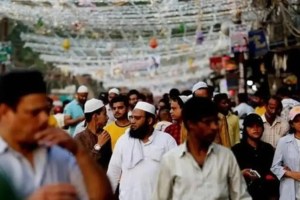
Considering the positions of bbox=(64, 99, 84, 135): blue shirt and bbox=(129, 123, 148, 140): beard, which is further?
bbox=(64, 99, 84, 135): blue shirt

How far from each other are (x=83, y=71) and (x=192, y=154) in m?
52.8

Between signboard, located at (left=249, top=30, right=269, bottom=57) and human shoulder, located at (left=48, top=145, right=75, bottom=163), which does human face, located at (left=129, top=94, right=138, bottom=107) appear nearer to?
signboard, located at (left=249, top=30, right=269, bottom=57)

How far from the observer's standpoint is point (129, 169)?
8797mm

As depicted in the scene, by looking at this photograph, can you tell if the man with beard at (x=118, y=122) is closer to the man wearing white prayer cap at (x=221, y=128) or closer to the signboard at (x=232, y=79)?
the man wearing white prayer cap at (x=221, y=128)

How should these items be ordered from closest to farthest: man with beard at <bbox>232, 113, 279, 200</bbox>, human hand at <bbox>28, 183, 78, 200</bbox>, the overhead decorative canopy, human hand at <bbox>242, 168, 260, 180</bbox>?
human hand at <bbox>28, 183, 78, 200</bbox> < human hand at <bbox>242, 168, 260, 180</bbox> < man with beard at <bbox>232, 113, 279, 200</bbox> < the overhead decorative canopy

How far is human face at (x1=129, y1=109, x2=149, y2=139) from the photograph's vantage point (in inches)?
356

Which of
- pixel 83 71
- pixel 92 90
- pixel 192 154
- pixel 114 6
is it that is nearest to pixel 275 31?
pixel 114 6

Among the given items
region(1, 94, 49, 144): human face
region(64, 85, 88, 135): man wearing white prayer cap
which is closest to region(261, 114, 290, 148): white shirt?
region(64, 85, 88, 135): man wearing white prayer cap

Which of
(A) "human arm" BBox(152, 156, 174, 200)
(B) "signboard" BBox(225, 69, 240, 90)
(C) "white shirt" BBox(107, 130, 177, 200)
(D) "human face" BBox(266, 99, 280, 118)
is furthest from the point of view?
(B) "signboard" BBox(225, 69, 240, 90)

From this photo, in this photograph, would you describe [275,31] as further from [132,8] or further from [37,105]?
[37,105]

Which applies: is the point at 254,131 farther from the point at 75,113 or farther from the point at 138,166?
the point at 75,113

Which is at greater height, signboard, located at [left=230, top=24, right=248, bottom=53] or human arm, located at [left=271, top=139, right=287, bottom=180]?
human arm, located at [left=271, top=139, right=287, bottom=180]

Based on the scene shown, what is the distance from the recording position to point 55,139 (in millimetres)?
3992

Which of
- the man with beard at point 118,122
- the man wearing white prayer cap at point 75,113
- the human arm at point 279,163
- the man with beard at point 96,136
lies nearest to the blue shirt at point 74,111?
the man wearing white prayer cap at point 75,113
